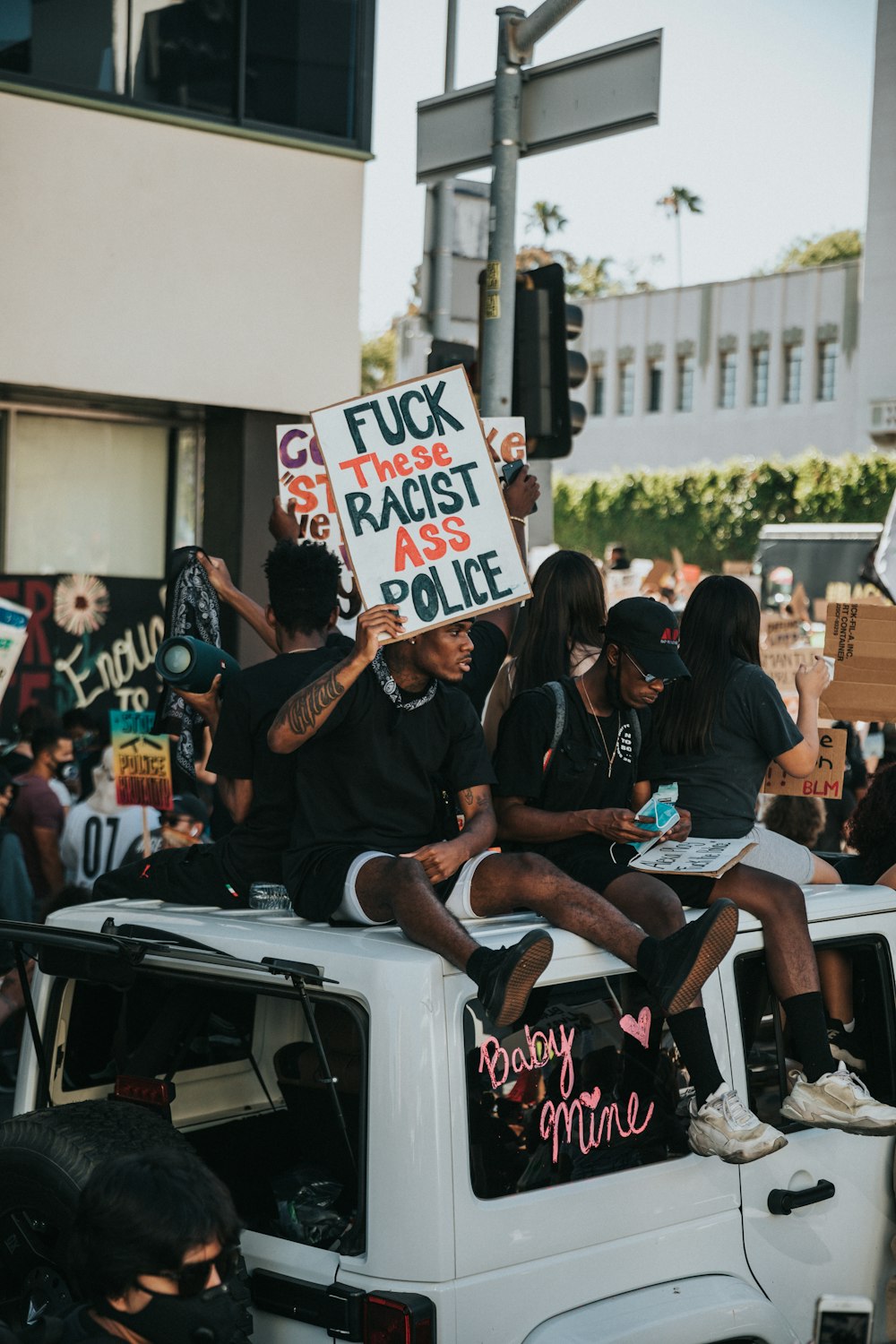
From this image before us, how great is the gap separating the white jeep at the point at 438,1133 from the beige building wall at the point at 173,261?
7.33 meters

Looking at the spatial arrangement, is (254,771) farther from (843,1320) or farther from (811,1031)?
(843,1320)

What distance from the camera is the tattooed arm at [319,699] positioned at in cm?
387

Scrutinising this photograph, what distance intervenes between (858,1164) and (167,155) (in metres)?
8.70

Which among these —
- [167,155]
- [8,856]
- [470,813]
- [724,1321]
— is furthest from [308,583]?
[167,155]

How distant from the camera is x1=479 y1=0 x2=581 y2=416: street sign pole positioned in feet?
25.7

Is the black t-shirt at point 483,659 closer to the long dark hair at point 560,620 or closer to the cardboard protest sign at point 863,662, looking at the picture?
the long dark hair at point 560,620

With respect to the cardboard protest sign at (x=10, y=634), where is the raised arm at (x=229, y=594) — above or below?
above

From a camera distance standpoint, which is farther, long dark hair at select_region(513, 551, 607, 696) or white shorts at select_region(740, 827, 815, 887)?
long dark hair at select_region(513, 551, 607, 696)

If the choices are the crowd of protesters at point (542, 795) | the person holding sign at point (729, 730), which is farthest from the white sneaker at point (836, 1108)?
the person holding sign at point (729, 730)

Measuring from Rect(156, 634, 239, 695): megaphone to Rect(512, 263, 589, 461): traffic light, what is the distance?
381cm

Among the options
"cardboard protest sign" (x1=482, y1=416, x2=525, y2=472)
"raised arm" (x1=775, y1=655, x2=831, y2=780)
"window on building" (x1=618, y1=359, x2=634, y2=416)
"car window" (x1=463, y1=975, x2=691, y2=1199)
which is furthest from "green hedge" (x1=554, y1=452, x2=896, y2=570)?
"car window" (x1=463, y1=975, x2=691, y2=1199)

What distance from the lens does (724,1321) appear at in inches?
132

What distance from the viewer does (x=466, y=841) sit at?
13.0 feet

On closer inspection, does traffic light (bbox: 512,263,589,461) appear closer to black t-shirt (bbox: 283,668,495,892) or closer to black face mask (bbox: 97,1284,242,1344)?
black t-shirt (bbox: 283,668,495,892)
